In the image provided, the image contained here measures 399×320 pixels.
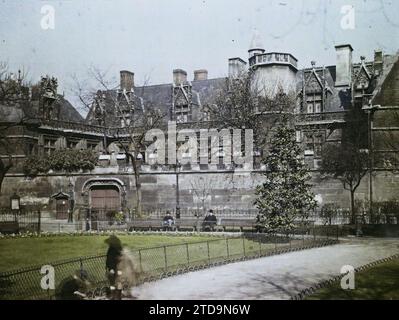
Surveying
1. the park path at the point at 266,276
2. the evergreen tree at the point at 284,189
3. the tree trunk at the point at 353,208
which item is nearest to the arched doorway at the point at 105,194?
the evergreen tree at the point at 284,189

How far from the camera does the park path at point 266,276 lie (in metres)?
7.64

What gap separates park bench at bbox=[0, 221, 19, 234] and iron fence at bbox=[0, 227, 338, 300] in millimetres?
4654

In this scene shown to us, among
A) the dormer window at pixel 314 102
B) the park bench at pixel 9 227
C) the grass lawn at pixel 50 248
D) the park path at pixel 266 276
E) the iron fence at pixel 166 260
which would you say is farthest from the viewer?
the dormer window at pixel 314 102

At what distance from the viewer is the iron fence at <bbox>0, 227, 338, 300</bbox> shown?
25.5 ft

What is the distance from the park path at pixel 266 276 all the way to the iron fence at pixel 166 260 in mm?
561

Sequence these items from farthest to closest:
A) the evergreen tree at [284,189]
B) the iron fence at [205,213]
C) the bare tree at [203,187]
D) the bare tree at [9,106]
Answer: the bare tree at [203,187]
the iron fence at [205,213]
the evergreen tree at [284,189]
the bare tree at [9,106]

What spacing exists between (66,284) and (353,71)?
23.5 metres

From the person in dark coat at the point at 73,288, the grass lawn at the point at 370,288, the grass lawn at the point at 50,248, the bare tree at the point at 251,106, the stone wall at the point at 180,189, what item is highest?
the bare tree at the point at 251,106

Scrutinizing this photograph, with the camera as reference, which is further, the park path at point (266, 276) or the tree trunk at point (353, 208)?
the tree trunk at point (353, 208)

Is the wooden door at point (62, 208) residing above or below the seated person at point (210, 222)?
above

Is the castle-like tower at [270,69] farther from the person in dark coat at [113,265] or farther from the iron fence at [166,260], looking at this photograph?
the person in dark coat at [113,265]

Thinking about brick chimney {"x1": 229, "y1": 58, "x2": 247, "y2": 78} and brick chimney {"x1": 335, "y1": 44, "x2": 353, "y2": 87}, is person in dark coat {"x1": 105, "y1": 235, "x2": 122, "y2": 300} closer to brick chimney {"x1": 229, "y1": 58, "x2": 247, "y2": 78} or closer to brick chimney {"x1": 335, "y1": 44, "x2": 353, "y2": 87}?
brick chimney {"x1": 229, "y1": 58, "x2": 247, "y2": 78}

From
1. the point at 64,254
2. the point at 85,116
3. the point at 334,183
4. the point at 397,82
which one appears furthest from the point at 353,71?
the point at 64,254
